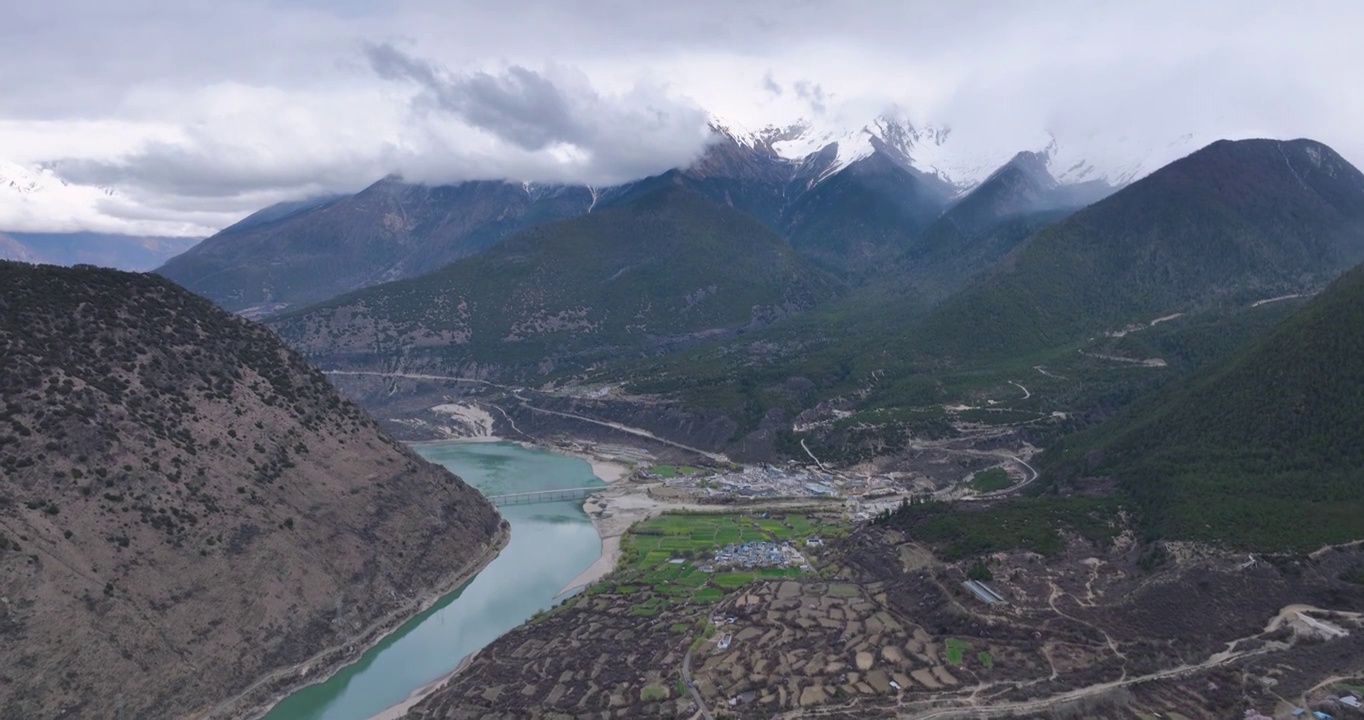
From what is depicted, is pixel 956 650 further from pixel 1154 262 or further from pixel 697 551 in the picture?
pixel 1154 262

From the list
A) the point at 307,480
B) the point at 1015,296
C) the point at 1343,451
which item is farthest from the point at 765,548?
the point at 1015,296

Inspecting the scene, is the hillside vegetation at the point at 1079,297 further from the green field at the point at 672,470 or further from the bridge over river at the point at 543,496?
the bridge over river at the point at 543,496

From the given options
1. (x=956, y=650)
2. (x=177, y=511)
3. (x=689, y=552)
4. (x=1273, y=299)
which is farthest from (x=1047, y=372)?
(x=177, y=511)

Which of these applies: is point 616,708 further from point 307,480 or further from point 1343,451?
Result: point 1343,451

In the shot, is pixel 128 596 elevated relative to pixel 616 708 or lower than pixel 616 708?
elevated

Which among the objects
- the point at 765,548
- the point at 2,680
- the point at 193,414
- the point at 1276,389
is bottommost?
the point at 765,548

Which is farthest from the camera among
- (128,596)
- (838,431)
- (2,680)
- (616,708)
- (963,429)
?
(838,431)

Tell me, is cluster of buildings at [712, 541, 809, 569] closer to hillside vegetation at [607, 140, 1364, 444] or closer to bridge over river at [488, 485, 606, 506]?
bridge over river at [488, 485, 606, 506]
